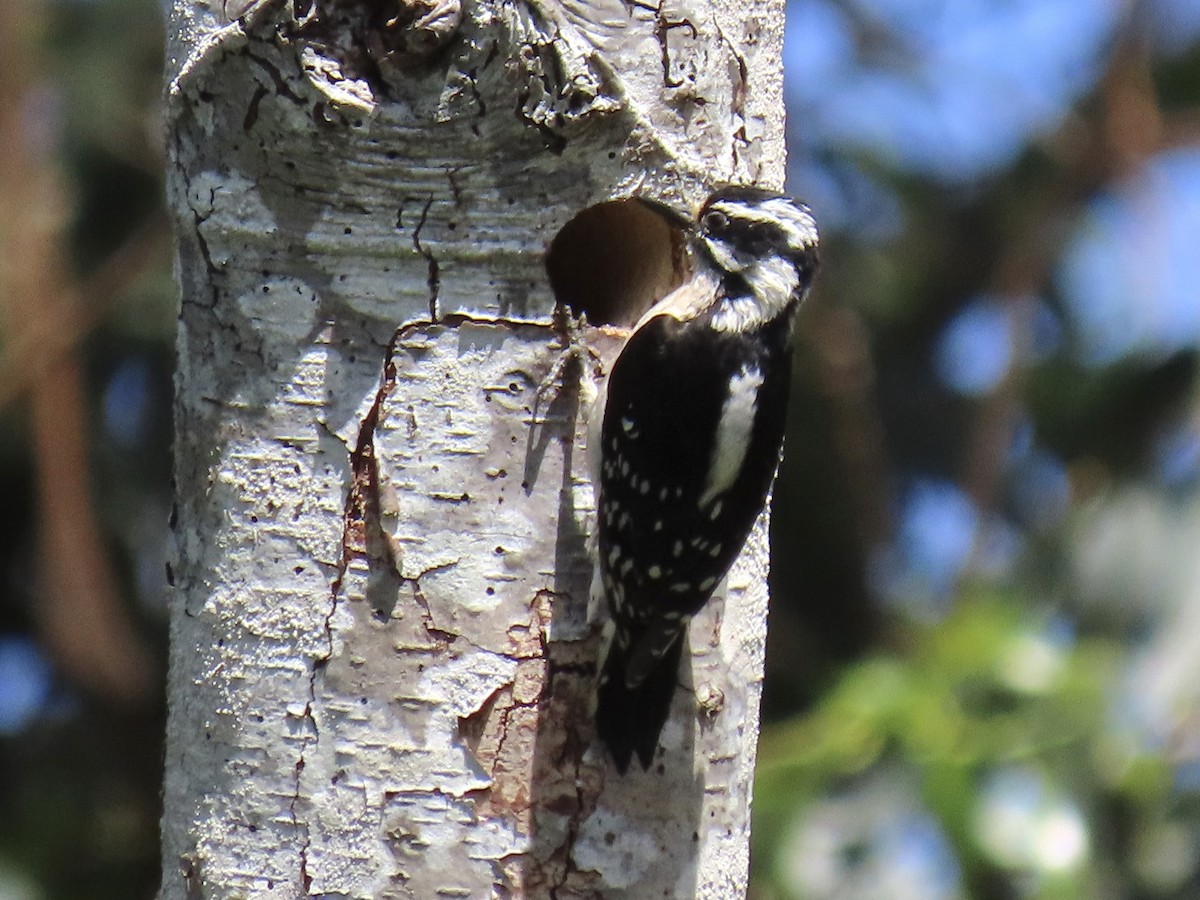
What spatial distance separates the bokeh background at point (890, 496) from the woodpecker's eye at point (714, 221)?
1781 mm

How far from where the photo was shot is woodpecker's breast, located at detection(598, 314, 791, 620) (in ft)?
9.72

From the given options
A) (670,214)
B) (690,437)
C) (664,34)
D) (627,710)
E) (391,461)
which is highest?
(664,34)

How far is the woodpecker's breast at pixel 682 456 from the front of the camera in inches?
117

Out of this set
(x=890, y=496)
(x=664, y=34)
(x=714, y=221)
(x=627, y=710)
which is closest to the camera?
(x=627, y=710)

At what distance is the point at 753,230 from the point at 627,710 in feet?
3.23

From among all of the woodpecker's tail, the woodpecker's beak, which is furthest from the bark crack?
the woodpecker's tail

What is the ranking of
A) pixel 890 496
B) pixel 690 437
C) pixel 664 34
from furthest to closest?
pixel 890 496, pixel 690 437, pixel 664 34

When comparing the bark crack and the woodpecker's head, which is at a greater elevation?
the bark crack

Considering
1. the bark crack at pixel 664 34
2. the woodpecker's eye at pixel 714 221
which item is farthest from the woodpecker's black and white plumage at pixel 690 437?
the bark crack at pixel 664 34

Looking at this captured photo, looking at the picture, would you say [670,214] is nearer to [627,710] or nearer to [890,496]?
[627,710]

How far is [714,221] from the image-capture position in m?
3.12

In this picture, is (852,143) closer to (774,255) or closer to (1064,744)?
(1064,744)

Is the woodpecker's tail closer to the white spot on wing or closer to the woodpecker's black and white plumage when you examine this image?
the woodpecker's black and white plumage

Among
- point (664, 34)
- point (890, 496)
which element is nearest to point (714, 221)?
point (664, 34)
